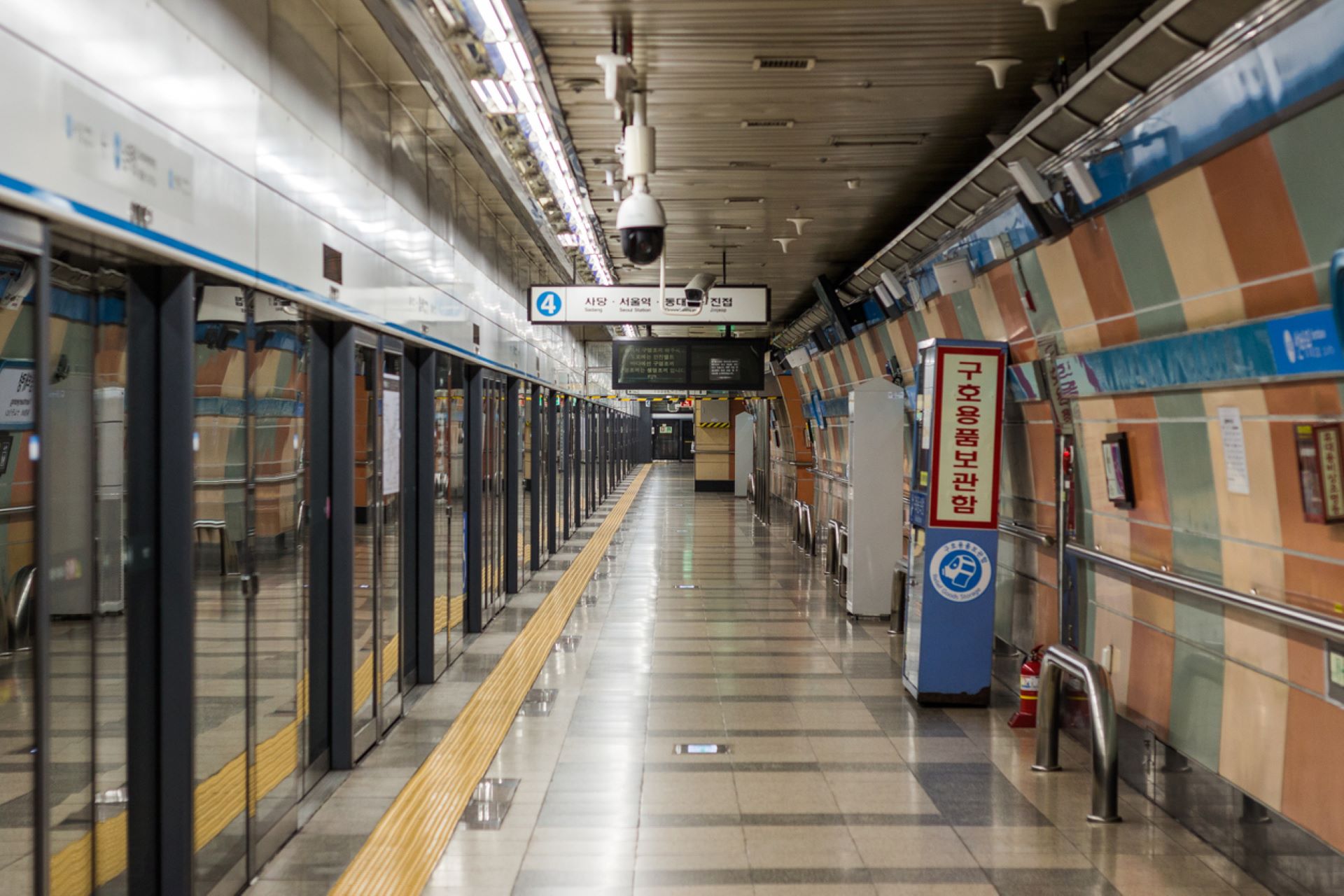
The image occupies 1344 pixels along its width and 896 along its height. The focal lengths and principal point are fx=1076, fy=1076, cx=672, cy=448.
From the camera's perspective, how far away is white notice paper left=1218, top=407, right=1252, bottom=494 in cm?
403

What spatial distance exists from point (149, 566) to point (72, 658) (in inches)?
58.2

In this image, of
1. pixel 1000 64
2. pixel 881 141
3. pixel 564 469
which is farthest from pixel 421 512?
pixel 564 469

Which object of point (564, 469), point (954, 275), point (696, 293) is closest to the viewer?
point (954, 275)

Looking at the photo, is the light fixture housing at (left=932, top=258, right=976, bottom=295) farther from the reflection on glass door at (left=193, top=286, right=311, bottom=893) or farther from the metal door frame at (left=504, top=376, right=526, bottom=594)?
the metal door frame at (left=504, top=376, right=526, bottom=594)

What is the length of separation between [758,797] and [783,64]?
326cm

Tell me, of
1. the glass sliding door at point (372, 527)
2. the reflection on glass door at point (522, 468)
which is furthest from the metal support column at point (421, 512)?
the reflection on glass door at point (522, 468)

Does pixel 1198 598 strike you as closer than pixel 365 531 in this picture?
Yes

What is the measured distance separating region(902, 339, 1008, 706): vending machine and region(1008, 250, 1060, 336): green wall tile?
0.87 feet

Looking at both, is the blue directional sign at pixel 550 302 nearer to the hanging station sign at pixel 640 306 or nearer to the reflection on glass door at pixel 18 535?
the hanging station sign at pixel 640 306

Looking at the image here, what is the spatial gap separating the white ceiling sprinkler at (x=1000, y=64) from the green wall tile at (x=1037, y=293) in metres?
1.16

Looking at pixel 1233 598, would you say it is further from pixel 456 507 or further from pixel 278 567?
pixel 456 507

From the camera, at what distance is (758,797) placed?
4.62m

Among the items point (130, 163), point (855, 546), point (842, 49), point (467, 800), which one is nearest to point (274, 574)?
point (467, 800)

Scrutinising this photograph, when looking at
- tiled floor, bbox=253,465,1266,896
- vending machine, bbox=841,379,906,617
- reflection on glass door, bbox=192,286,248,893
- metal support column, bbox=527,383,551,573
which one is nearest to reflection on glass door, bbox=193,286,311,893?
reflection on glass door, bbox=192,286,248,893
